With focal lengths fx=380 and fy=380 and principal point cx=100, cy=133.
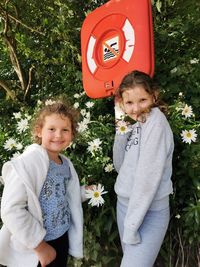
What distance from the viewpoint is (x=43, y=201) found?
1.56 metres

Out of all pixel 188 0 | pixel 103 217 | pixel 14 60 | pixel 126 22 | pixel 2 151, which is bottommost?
pixel 103 217

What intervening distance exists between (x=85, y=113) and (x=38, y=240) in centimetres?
Answer: 120

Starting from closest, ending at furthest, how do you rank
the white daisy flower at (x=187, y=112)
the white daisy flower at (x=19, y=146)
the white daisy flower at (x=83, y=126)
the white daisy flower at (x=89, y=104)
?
the white daisy flower at (x=187, y=112), the white daisy flower at (x=83, y=126), the white daisy flower at (x=19, y=146), the white daisy flower at (x=89, y=104)

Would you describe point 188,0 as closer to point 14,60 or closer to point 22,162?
point 14,60

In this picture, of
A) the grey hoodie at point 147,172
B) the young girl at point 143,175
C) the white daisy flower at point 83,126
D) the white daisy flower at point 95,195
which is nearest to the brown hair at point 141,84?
the young girl at point 143,175

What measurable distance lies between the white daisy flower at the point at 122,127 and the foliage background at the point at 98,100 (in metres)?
0.30

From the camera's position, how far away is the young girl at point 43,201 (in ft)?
4.70

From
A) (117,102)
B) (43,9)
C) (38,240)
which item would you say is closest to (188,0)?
(43,9)

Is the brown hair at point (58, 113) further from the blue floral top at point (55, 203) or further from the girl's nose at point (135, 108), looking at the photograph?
the girl's nose at point (135, 108)

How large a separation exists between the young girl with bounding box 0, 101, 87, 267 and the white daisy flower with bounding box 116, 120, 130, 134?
0.71 feet

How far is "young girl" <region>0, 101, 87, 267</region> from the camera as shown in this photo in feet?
4.70

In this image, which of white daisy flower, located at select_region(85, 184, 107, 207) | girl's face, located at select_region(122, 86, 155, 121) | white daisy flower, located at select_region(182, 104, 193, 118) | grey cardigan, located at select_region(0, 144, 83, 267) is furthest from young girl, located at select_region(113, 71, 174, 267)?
white daisy flower, located at select_region(182, 104, 193, 118)

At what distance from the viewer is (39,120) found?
5.68ft

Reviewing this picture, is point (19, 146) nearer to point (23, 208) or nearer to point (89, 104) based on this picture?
point (89, 104)
